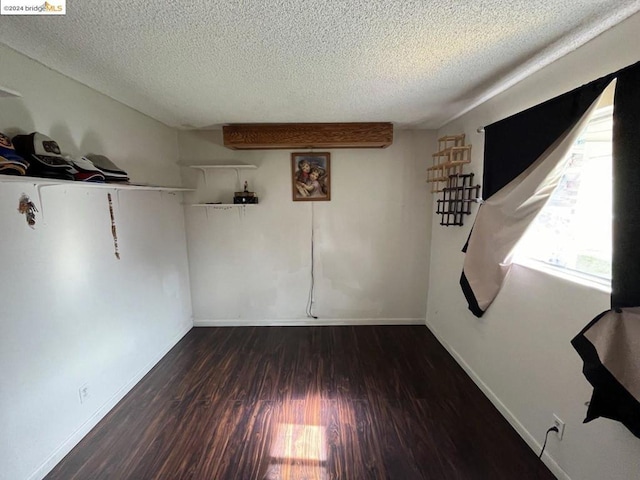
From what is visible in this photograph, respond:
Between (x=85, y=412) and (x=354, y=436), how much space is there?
1.82 m

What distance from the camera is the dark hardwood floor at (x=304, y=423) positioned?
1.45 meters

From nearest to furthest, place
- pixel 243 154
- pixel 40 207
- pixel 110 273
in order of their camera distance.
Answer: pixel 40 207, pixel 110 273, pixel 243 154

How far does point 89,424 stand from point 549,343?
2.98 m

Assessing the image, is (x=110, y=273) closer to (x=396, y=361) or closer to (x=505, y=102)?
(x=396, y=361)

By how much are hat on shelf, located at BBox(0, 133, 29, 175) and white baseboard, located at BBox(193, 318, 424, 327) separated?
2.40 m

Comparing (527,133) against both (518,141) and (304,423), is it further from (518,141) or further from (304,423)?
(304,423)

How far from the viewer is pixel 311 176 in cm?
288

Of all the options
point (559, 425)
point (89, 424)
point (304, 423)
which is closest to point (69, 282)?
point (89, 424)

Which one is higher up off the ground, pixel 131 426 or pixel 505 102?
pixel 505 102

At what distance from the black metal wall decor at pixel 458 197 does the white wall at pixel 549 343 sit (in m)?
0.16

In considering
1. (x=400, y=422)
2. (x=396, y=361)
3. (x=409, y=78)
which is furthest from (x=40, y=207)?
(x=396, y=361)

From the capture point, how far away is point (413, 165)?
2885mm

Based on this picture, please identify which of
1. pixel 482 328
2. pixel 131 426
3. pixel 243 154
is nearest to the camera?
pixel 131 426

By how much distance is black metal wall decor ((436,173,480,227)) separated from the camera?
84.2 inches
